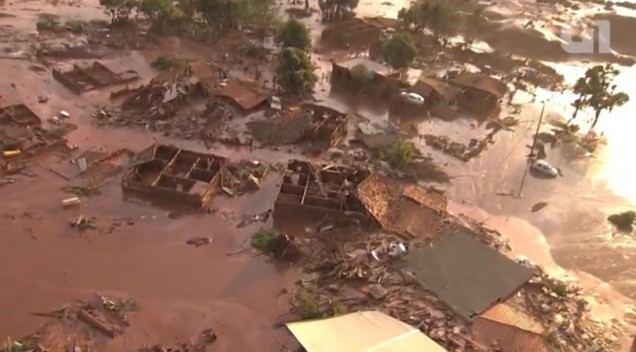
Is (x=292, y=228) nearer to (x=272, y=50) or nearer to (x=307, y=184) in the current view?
(x=307, y=184)

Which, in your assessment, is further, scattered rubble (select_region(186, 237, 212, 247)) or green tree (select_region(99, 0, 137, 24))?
green tree (select_region(99, 0, 137, 24))

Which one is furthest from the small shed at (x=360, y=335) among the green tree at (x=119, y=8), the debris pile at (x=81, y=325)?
the green tree at (x=119, y=8)

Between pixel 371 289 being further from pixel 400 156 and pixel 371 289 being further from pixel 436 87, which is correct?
pixel 436 87

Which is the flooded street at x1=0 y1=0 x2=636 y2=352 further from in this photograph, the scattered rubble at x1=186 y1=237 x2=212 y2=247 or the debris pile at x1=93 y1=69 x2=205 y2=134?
the debris pile at x1=93 y1=69 x2=205 y2=134

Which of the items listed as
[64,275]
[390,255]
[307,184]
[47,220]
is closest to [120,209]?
[47,220]

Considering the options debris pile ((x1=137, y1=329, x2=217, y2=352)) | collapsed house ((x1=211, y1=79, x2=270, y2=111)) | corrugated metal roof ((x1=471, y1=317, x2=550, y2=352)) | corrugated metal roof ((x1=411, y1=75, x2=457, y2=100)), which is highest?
corrugated metal roof ((x1=411, y1=75, x2=457, y2=100))

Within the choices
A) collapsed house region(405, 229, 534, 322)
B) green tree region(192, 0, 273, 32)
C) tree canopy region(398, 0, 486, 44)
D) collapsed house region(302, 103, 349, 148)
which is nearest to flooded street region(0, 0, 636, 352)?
collapsed house region(302, 103, 349, 148)

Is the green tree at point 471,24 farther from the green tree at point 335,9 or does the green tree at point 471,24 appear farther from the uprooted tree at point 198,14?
the uprooted tree at point 198,14

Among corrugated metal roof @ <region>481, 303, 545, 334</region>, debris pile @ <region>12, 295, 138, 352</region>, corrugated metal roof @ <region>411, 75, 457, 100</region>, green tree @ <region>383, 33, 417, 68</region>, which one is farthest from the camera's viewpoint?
green tree @ <region>383, 33, 417, 68</region>
